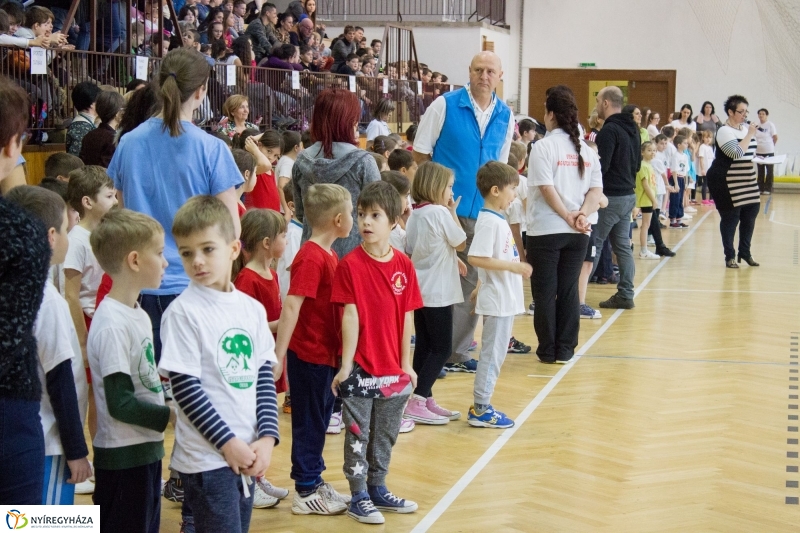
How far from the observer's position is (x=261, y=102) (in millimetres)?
10250

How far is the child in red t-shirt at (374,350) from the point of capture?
364cm

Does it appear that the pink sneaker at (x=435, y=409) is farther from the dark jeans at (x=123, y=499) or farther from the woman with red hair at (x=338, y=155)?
the dark jeans at (x=123, y=499)

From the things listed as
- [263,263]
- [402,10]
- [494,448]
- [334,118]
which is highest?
[402,10]

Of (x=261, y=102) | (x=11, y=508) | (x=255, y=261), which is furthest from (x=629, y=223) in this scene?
(x=11, y=508)

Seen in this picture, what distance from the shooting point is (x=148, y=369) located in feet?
9.00

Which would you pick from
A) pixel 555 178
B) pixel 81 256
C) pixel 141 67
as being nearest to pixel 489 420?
pixel 555 178

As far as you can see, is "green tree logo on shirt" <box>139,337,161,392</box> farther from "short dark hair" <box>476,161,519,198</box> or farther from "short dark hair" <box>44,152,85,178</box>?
"short dark hair" <box>476,161,519,198</box>

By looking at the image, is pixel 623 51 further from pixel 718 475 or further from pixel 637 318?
pixel 718 475

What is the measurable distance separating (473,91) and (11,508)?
4.26m

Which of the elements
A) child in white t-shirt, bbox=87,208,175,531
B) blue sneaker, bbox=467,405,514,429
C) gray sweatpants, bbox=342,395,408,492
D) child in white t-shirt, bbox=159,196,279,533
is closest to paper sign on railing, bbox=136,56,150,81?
blue sneaker, bbox=467,405,514,429

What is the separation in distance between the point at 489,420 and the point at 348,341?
1549 mm

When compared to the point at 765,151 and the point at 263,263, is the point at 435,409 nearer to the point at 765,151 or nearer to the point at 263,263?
the point at 263,263

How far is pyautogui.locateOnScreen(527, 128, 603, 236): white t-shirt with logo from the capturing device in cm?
622

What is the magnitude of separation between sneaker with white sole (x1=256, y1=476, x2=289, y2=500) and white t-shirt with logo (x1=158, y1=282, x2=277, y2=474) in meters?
1.37
